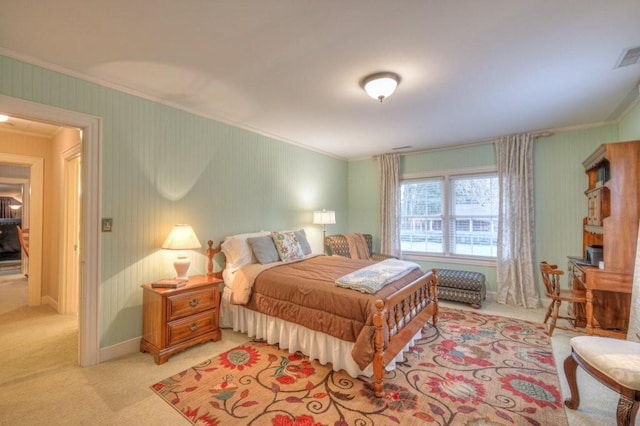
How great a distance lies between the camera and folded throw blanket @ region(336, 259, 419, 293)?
249cm

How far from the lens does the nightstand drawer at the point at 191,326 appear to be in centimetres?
270

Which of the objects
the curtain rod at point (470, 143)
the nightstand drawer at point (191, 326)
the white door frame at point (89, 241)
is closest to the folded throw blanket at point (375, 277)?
the nightstand drawer at point (191, 326)

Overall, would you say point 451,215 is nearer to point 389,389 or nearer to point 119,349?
point 389,389

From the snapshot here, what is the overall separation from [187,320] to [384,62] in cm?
304

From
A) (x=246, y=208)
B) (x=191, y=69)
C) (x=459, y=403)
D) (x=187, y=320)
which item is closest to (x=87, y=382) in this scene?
(x=187, y=320)

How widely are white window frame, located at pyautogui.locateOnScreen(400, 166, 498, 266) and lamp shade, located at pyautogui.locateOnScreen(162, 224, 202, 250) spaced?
4.05 m

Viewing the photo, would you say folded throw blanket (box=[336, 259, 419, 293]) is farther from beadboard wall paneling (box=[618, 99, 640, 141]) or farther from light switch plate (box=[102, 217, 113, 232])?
beadboard wall paneling (box=[618, 99, 640, 141])

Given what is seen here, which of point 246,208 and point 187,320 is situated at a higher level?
point 246,208

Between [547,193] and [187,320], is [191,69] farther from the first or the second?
[547,193]

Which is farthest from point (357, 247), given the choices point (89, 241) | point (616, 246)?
point (89, 241)

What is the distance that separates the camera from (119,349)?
9.10 feet

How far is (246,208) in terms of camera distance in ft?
13.3

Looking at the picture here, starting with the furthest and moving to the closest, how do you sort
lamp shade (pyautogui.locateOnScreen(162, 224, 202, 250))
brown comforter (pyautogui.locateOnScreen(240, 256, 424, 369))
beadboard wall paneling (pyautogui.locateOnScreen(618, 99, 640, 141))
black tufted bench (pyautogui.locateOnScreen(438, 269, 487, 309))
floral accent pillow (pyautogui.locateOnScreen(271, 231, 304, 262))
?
black tufted bench (pyautogui.locateOnScreen(438, 269, 487, 309)), floral accent pillow (pyautogui.locateOnScreen(271, 231, 304, 262)), beadboard wall paneling (pyautogui.locateOnScreen(618, 99, 640, 141)), lamp shade (pyautogui.locateOnScreen(162, 224, 202, 250)), brown comforter (pyautogui.locateOnScreen(240, 256, 424, 369))

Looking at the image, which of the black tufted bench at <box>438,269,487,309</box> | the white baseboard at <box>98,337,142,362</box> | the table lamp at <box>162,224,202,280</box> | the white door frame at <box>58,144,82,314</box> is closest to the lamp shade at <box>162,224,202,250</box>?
the table lamp at <box>162,224,202,280</box>
